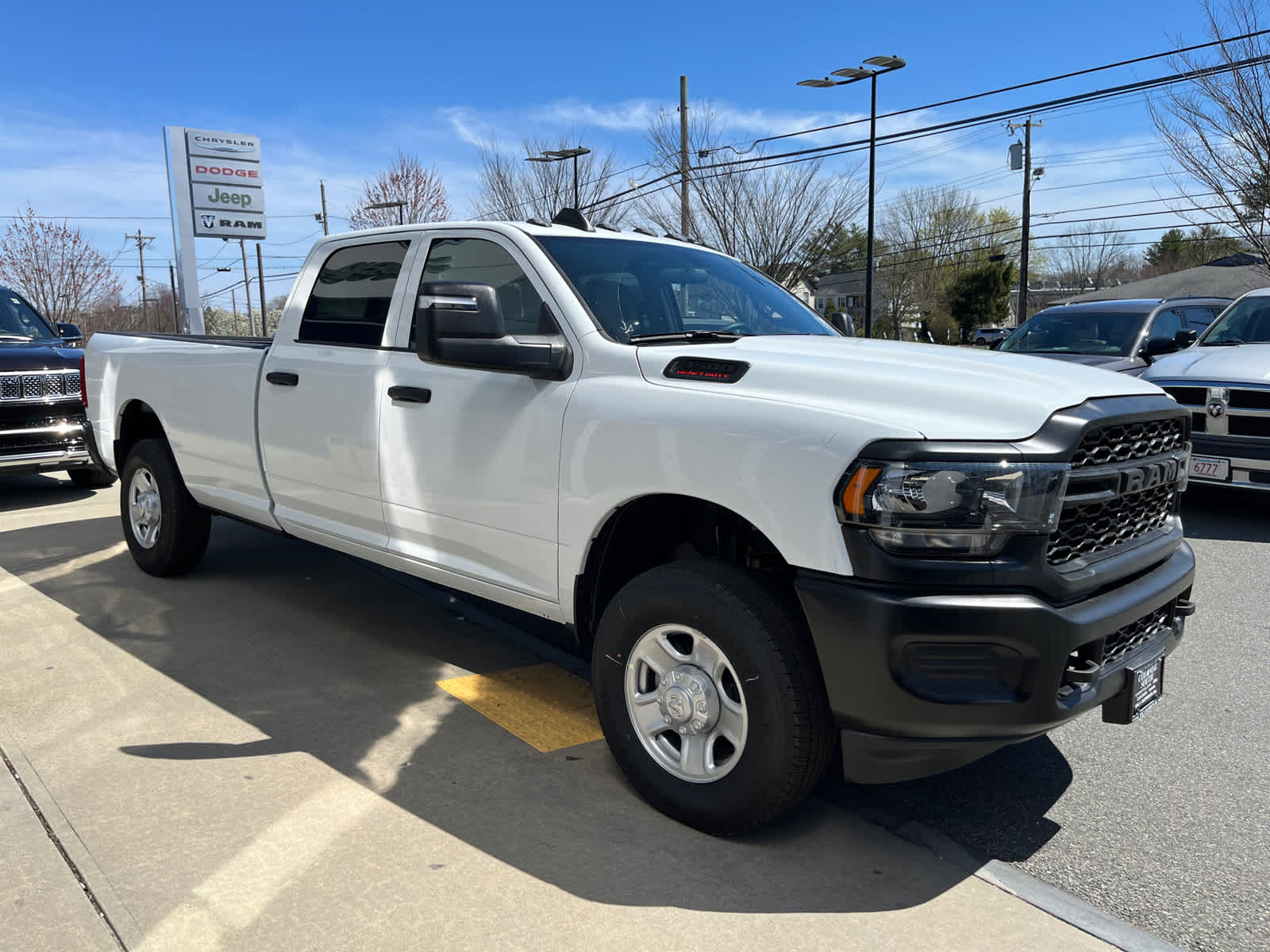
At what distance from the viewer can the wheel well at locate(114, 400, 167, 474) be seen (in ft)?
20.3

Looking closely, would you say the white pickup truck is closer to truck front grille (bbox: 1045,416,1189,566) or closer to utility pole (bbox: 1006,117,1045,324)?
truck front grille (bbox: 1045,416,1189,566)

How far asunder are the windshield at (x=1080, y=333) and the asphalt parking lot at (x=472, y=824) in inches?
231

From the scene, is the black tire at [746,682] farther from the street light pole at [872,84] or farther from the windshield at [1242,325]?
the street light pole at [872,84]

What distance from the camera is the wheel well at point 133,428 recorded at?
618 cm

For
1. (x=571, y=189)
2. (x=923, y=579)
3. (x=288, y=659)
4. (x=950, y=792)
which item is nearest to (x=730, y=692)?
(x=923, y=579)

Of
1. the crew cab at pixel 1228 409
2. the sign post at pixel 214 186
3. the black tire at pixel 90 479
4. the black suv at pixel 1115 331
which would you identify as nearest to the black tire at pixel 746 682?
the crew cab at pixel 1228 409

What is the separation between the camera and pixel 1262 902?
9.09ft

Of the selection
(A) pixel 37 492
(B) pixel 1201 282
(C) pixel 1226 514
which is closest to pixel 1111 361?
(C) pixel 1226 514

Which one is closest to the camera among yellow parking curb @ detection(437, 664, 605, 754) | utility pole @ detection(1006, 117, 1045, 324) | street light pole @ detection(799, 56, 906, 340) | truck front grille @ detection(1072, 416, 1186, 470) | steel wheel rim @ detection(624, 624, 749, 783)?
truck front grille @ detection(1072, 416, 1186, 470)

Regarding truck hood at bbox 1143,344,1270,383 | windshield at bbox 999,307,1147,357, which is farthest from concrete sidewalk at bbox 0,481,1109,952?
windshield at bbox 999,307,1147,357

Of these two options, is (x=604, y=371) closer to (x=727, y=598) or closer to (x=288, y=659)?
(x=727, y=598)

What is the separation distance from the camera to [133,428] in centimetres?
630

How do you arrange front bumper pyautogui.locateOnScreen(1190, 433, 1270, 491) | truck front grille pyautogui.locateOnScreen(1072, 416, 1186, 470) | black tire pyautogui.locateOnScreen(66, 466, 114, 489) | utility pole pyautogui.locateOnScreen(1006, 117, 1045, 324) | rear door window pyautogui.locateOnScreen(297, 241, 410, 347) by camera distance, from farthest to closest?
utility pole pyautogui.locateOnScreen(1006, 117, 1045, 324)
black tire pyautogui.locateOnScreen(66, 466, 114, 489)
front bumper pyautogui.locateOnScreen(1190, 433, 1270, 491)
rear door window pyautogui.locateOnScreen(297, 241, 410, 347)
truck front grille pyautogui.locateOnScreen(1072, 416, 1186, 470)

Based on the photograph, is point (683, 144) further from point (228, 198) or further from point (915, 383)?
point (915, 383)
